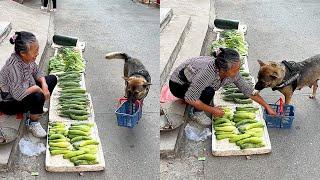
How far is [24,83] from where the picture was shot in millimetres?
4871

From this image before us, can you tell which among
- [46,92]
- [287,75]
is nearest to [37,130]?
[46,92]

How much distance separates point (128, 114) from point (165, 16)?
3.64 m

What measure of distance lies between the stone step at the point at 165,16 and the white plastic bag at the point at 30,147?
3743 millimetres

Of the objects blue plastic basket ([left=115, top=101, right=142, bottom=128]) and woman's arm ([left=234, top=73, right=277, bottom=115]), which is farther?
blue plastic basket ([left=115, top=101, right=142, bottom=128])

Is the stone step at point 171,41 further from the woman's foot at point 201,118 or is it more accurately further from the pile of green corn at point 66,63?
the pile of green corn at point 66,63

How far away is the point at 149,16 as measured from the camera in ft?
37.4

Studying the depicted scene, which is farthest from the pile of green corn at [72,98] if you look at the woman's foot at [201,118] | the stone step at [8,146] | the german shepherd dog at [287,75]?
the german shepherd dog at [287,75]

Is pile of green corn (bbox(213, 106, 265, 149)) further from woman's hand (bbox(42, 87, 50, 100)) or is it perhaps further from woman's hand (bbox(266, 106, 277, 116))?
woman's hand (bbox(42, 87, 50, 100))

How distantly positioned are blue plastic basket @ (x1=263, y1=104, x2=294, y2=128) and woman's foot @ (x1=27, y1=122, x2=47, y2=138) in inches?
97.1

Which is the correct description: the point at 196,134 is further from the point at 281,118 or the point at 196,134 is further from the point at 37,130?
the point at 37,130

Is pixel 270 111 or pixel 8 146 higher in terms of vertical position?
pixel 270 111

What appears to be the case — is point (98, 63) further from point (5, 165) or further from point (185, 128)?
point (5, 165)

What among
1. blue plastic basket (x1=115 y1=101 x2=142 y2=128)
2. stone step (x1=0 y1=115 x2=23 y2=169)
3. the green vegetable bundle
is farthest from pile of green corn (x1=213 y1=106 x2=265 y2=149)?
stone step (x1=0 y1=115 x2=23 y2=169)

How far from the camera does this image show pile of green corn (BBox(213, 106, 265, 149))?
4.76 meters
